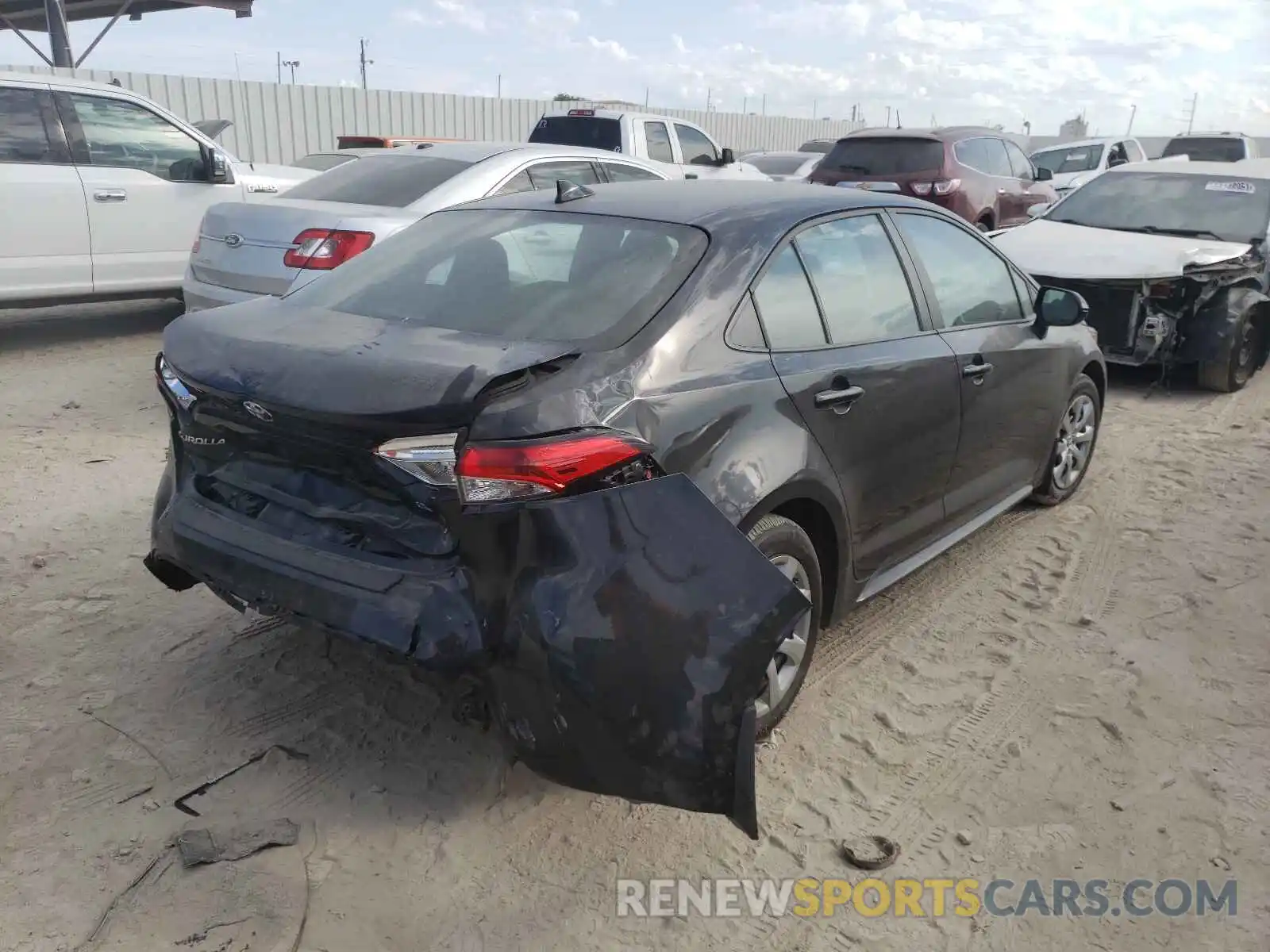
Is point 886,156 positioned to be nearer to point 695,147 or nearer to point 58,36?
point 695,147

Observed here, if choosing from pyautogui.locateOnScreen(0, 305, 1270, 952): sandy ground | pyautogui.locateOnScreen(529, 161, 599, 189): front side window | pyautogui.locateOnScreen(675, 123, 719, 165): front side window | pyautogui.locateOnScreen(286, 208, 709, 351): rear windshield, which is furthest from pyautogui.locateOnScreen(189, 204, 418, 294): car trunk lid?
pyautogui.locateOnScreen(675, 123, 719, 165): front side window

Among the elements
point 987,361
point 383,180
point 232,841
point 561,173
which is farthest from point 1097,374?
point 232,841

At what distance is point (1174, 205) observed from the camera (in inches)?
334

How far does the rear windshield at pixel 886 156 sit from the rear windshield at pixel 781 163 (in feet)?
15.5

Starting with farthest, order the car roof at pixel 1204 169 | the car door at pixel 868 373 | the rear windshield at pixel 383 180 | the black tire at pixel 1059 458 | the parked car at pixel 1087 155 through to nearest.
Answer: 1. the parked car at pixel 1087 155
2. the car roof at pixel 1204 169
3. the rear windshield at pixel 383 180
4. the black tire at pixel 1059 458
5. the car door at pixel 868 373

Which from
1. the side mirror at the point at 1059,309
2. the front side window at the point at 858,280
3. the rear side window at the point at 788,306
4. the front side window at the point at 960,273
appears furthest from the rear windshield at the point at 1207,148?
the rear side window at the point at 788,306

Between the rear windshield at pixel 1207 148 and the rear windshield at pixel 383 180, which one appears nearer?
the rear windshield at pixel 383 180

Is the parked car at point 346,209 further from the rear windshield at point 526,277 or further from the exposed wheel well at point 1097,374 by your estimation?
the exposed wheel well at point 1097,374

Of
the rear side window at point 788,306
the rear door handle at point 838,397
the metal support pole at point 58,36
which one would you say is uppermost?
the metal support pole at point 58,36

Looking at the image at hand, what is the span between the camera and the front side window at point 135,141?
299 inches

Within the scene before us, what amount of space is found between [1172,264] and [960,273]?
411cm

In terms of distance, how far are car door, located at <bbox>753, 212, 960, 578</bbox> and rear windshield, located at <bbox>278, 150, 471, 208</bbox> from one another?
3.71 meters

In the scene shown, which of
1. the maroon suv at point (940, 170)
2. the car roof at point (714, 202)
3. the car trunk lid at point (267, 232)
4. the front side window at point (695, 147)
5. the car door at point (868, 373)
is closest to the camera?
the car door at point (868, 373)

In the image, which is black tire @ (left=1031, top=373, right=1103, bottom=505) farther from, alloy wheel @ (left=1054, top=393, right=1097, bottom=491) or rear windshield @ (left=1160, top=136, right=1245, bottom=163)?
rear windshield @ (left=1160, top=136, right=1245, bottom=163)
